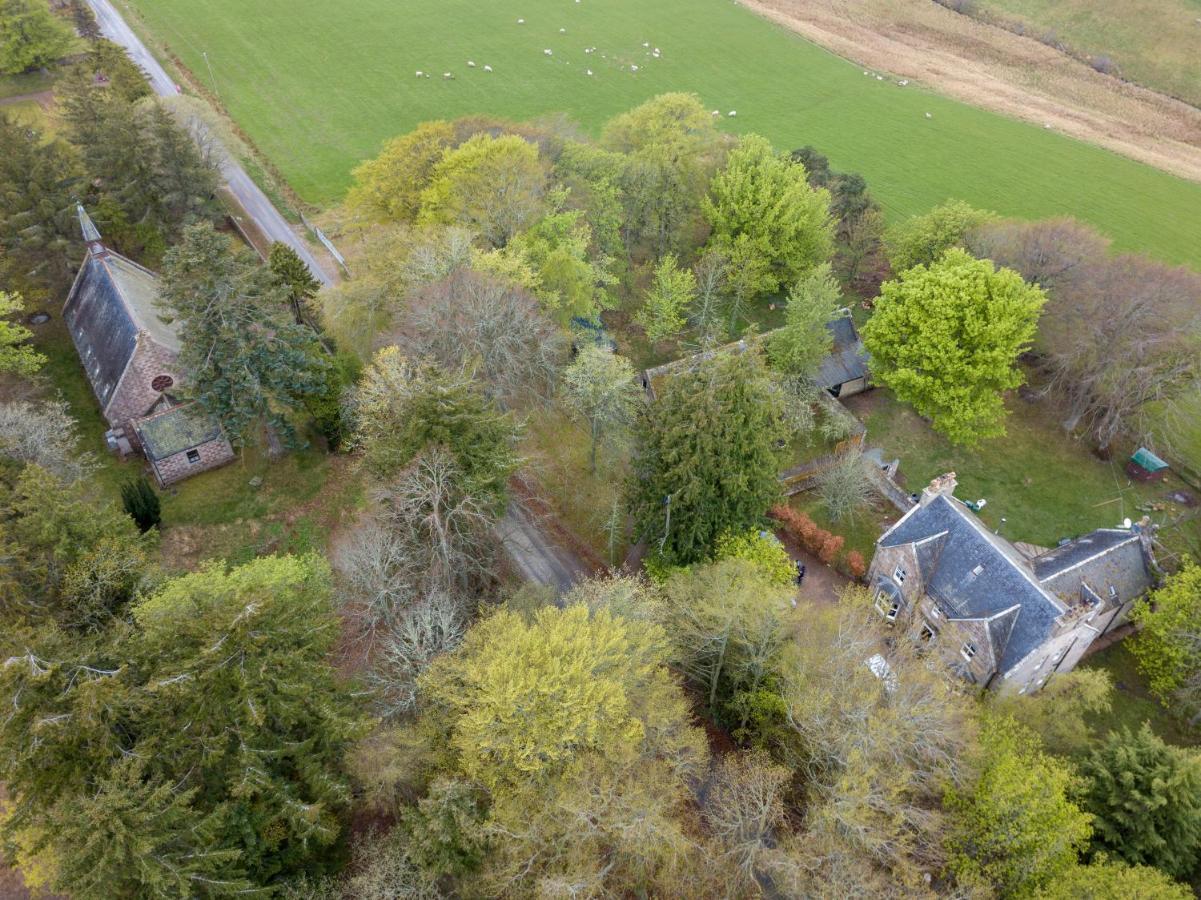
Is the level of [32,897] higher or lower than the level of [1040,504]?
lower

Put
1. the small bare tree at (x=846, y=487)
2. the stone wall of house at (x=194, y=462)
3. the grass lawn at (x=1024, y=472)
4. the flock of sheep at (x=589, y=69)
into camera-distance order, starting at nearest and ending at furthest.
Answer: the stone wall of house at (x=194, y=462) < the small bare tree at (x=846, y=487) < the grass lawn at (x=1024, y=472) < the flock of sheep at (x=589, y=69)

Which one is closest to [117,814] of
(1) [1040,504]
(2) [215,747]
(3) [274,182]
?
(2) [215,747]

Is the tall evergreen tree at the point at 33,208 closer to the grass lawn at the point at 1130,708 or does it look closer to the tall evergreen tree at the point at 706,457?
the tall evergreen tree at the point at 706,457

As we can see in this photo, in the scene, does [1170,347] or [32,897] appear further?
[1170,347]

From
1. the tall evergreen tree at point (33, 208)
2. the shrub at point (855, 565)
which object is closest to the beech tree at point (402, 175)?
the tall evergreen tree at point (33, 208)

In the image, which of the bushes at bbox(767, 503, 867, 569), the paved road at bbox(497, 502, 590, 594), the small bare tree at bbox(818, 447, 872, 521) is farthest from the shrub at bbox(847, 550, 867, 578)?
the paved road at bbox(497, 502, 590, 594)

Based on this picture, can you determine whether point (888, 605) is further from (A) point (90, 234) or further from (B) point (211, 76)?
(B) point (211, 76)

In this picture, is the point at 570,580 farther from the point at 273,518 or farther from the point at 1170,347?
the point at 1170,347

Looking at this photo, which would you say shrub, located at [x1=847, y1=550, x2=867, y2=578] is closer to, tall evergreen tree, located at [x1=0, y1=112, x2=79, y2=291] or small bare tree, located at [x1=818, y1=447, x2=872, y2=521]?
small bare tree, located at [x1=818, y1=447, x2=872, y2=521]
